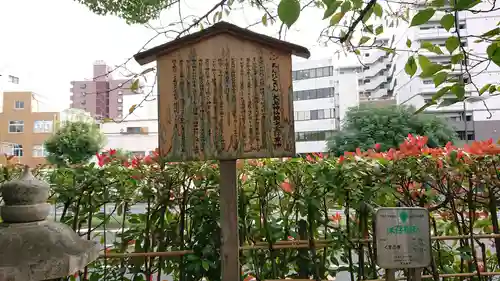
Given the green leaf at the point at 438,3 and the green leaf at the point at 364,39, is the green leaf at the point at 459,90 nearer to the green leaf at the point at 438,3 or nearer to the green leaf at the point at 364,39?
the green leaf at the point at 438,3

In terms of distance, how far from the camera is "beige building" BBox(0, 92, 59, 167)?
73.9 ft

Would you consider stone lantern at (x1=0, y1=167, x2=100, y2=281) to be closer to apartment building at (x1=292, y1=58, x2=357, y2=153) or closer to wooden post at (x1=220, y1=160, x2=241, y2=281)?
wooden post at (x1=220, y1=160, x2=241, y2=281)

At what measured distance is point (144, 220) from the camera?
1998 mm

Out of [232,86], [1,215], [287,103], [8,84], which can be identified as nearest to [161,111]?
[232,86]

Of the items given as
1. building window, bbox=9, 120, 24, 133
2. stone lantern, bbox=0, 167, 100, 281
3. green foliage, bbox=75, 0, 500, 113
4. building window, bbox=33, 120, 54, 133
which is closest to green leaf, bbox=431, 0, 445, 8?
green foliage, bbox=75, 0, 500, 113

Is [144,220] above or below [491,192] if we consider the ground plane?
below

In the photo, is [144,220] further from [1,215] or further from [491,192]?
[491,192]

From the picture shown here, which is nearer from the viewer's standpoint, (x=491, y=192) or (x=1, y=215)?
(x=1, y=215)

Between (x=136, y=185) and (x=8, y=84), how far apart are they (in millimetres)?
27253

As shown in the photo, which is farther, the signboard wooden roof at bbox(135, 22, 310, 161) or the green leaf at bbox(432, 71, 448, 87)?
the signboard wooden roof at bbox(135, 22, 310, 161)

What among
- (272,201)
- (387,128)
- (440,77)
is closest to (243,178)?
(272,201)

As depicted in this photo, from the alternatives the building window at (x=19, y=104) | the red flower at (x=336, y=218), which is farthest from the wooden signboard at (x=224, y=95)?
the building window at (x=19, y=104)

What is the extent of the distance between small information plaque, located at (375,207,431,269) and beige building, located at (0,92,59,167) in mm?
24817

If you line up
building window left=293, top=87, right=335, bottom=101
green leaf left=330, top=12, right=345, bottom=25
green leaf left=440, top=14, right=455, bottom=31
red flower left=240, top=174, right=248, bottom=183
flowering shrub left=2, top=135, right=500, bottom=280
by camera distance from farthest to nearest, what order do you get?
1. building window left=293, top=87, right=335, bottom=101
2. red flower left=240, top=174, right=248, bottom=183
3. flowering shrub left=2, top=135, right=500, bottom=280
4. green leaf left=330, top=12, right=345, bottom=25
5. green leaf left=440, top=14, right=455, bottom=31
